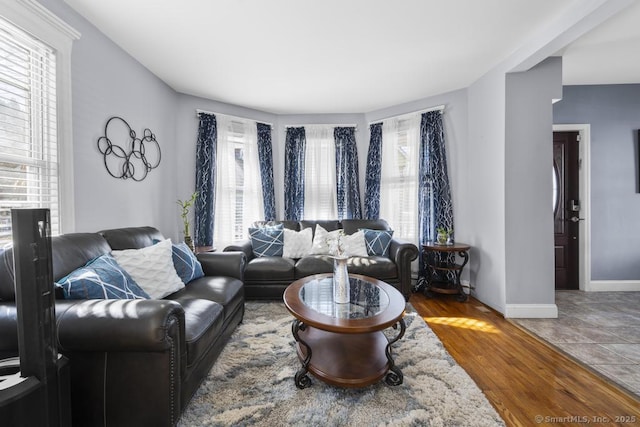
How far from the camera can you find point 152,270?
6.17 ft

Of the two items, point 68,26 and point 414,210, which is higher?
point 68,26

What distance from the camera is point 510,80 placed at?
2656 millimetres

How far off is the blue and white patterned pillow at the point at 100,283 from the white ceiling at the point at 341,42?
1821 mm

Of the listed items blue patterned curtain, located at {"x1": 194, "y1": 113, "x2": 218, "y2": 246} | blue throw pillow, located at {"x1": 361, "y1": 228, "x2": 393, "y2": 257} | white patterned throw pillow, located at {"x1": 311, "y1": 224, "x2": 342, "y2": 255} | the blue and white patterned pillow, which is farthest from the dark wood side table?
the blue and white patterned pillow

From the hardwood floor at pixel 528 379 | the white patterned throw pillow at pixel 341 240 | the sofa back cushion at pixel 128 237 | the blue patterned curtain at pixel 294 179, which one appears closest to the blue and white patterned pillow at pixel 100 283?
the sofa back cushion at pixel 128 237

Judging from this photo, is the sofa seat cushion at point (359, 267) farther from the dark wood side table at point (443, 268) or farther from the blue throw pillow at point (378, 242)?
the dark wood side table at point (443, 268)

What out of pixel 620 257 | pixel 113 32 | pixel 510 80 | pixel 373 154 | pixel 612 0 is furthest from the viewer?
pixel 373 154

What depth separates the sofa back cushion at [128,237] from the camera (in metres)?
2.05

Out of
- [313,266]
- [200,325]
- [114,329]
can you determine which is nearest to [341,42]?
[313,266]

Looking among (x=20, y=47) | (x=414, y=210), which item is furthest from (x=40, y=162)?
(x=414, y=210)

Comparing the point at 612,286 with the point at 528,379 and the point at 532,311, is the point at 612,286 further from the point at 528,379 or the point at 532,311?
the point at 528,379

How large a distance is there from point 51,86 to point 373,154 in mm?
3459

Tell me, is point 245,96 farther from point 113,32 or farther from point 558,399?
point 558,399

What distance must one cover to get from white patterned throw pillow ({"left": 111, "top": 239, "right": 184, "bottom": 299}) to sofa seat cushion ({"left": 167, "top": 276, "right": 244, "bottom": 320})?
0.08 metres
